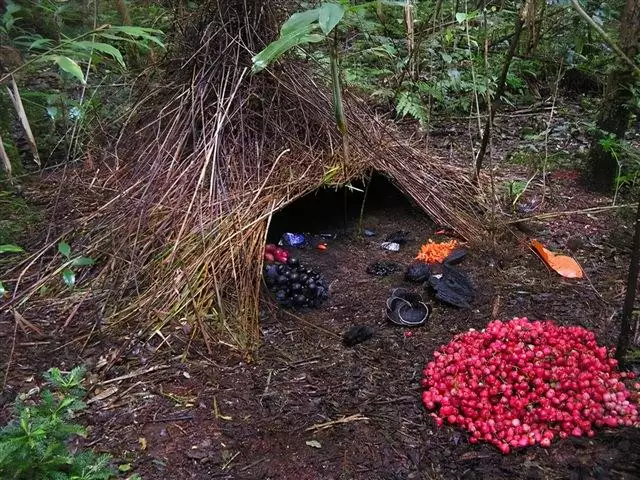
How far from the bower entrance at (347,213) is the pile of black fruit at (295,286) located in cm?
61

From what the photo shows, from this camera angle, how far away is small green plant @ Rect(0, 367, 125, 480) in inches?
62.3

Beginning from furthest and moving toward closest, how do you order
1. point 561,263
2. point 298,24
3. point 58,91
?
point 58,91
point 561,263
point 298,24

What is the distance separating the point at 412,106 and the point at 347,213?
4.56ft

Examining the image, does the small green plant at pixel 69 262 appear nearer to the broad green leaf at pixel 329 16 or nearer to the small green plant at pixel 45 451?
the small green plant at pixel 45 451

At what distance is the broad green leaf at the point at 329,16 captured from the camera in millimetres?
1917

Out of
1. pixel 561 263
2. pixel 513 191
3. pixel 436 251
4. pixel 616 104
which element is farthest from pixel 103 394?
pixel 616 104

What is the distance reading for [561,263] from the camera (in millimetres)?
3258

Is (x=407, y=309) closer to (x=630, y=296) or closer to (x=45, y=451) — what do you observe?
(x=630, y=296)

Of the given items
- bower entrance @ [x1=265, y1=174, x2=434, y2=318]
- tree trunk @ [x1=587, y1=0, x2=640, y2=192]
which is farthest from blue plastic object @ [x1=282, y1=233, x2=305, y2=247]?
tree trunk @ [x1=587, y1=0, x2=640, y2=192]

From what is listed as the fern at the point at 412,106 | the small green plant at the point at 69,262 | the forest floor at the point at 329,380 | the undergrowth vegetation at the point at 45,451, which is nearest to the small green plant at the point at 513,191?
the forest floor at the point at 329,380

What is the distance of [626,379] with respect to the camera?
2.34 m

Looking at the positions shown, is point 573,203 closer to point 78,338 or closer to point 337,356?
point 337,356

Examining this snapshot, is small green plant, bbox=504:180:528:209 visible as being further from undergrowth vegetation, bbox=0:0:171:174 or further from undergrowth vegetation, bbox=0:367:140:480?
undergrowth vegetation, bbox=0:367:140:480

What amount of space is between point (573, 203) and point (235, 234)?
264 cm
